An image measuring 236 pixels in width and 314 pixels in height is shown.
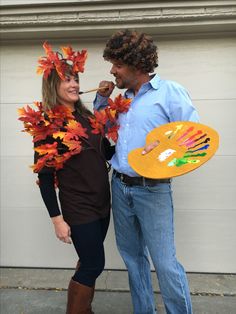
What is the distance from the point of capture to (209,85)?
3.03 m

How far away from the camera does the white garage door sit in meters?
3.02

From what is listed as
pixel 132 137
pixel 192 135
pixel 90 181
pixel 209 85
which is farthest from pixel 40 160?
pixel 209 85

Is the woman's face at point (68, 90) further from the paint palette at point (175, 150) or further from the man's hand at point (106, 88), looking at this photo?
the paint palette at point (175, 150)

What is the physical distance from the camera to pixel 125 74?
210cm

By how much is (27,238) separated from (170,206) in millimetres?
1806

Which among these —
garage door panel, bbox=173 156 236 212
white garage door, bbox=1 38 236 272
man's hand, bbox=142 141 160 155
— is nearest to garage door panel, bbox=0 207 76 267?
white garage door, bbox=1 38 236 272

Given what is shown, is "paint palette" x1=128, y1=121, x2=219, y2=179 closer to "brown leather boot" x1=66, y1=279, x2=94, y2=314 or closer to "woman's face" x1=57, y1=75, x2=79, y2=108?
"woman's face" x1=57, y1=75, x2=79, y2=108

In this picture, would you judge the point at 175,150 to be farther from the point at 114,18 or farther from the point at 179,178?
the point at 114,18

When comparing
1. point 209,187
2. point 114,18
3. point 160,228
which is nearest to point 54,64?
point 114,18

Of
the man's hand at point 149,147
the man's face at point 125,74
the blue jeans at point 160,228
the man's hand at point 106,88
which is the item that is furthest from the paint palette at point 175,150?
the man's hand at point 106,88

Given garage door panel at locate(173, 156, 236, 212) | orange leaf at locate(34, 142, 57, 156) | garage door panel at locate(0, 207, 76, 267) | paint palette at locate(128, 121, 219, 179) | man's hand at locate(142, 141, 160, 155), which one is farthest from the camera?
Result: garage door panel at locate(0, 207, 76, 267)

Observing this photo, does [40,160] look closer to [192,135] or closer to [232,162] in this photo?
[192,135]

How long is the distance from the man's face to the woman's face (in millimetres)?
255

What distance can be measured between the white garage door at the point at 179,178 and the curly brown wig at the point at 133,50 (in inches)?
41.8
